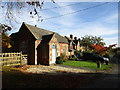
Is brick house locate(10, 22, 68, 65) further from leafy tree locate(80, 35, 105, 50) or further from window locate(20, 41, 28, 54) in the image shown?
leafy tree locate(80, 35, 105, 50)

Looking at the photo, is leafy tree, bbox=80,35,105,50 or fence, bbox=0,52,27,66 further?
leafy tree, bbox=80,35,105,50

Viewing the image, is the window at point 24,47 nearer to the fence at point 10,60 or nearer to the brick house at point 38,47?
the brick house at point 38,47

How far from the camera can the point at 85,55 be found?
76.3ft

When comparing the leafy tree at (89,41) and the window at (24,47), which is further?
the leafy tree at (89,41)

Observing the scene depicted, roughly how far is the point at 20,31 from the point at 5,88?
15559mm

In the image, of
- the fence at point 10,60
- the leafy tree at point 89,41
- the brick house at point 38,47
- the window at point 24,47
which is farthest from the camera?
the leafy tree at point 89,41

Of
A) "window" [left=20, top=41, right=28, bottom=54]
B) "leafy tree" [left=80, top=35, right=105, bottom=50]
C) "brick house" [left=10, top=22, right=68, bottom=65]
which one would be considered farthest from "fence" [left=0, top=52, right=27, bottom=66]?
"leafy tree" [left=80, top=35, right=105, bottom=50]

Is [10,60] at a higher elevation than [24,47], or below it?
below

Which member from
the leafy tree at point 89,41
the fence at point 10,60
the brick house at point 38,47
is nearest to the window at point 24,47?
the brick house at point 38,47

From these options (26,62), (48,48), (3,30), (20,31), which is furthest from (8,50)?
(3,30)

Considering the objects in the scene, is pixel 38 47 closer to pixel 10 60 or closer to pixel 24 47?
pixel 24 47

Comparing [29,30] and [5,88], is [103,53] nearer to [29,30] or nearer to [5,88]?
[29,30]

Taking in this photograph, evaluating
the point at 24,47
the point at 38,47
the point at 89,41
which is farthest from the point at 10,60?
the point at 89,41

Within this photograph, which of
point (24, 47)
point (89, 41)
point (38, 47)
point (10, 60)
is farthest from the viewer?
point (89, 41)
